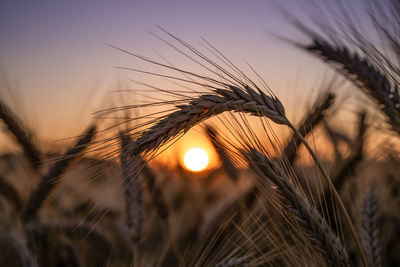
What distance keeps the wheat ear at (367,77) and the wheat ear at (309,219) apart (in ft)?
1.76

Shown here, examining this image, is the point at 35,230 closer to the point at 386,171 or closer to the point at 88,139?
the point at 88,139

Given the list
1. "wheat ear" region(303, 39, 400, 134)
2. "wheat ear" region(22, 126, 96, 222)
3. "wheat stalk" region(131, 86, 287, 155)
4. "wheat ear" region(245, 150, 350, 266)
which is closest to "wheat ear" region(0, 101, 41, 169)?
"wheat ear" region(22, 126, 96, 222)

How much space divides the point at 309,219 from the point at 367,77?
0.74 m

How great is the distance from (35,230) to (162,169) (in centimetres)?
126

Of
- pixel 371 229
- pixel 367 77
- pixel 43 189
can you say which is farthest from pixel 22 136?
pixel 371 229

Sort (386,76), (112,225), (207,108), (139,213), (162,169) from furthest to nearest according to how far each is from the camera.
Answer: (162,169) → (112,225) → (139,213) → (386,76) → (207,108)

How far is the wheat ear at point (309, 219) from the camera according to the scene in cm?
96

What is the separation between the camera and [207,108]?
40.4 inches

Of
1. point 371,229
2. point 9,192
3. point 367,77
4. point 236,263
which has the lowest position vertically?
point 371,229

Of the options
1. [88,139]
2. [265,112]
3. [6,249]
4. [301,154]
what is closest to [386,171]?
[301,154]

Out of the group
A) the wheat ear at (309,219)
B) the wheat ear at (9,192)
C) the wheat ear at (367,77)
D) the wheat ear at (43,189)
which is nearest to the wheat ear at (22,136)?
the wheat ear at (43,189)

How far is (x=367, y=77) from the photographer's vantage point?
4.39 feet

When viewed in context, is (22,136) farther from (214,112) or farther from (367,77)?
(367,77)

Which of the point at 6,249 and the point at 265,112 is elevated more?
the point at 6,249
